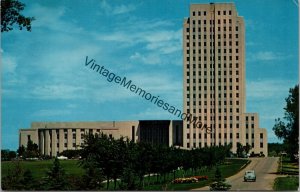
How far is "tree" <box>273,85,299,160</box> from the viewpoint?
1141cm

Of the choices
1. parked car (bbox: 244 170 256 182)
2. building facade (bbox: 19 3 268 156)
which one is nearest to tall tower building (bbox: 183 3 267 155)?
building facade (bbox: 19 3 268 156)

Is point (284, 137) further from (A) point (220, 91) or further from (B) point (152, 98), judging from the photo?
(A) point (220, 91)

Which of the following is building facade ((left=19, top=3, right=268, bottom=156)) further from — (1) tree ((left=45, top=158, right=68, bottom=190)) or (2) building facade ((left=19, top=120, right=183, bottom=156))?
(1) tree ((left=45, top=158, right=68, bottom=190))

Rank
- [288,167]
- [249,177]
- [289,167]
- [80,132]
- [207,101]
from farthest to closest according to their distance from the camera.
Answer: [207,101], [80,132], [288,167], [289,167], [249,177]

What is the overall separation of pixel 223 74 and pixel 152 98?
47.2 feet

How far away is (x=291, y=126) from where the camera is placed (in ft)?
39.9

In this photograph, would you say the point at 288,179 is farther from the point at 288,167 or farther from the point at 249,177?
the point at 288,167

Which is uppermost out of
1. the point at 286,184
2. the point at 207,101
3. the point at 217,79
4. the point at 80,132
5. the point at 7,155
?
the point at 217,79

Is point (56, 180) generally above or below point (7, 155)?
below

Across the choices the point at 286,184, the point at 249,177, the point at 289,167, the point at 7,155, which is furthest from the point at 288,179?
the point at 7,155

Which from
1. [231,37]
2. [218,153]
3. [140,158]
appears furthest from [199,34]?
[140,158]

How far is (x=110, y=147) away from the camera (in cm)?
1355

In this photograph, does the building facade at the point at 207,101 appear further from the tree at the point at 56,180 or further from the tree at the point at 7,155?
the tree at the point at 56,180

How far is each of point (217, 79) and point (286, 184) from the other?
55.8ft
